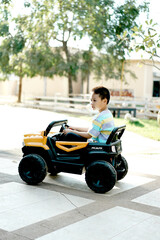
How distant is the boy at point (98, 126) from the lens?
4.98 meters

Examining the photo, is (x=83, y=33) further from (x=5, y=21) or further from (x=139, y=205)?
(x=139, y=205)

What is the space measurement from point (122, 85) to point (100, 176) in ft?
95.4

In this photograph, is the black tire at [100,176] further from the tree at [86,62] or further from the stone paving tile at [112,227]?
the tree at [86,62]

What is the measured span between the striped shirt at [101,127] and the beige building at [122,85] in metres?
23.7

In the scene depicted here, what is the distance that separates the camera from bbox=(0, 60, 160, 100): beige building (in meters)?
32.1

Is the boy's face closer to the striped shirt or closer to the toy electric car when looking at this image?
the striped shirt

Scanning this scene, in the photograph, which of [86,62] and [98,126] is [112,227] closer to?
[98,126]

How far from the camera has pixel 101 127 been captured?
5.02 meters

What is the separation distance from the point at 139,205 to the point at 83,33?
2082cm

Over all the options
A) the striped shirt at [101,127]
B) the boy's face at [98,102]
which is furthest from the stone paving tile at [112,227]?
the boy's face at [98,102]

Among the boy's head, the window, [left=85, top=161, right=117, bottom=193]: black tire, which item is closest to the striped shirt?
the boy's head

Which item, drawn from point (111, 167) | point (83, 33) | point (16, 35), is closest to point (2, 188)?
point (111, 167)

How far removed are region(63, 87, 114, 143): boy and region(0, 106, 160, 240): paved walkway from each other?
68 centimetres

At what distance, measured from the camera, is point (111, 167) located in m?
4.70
